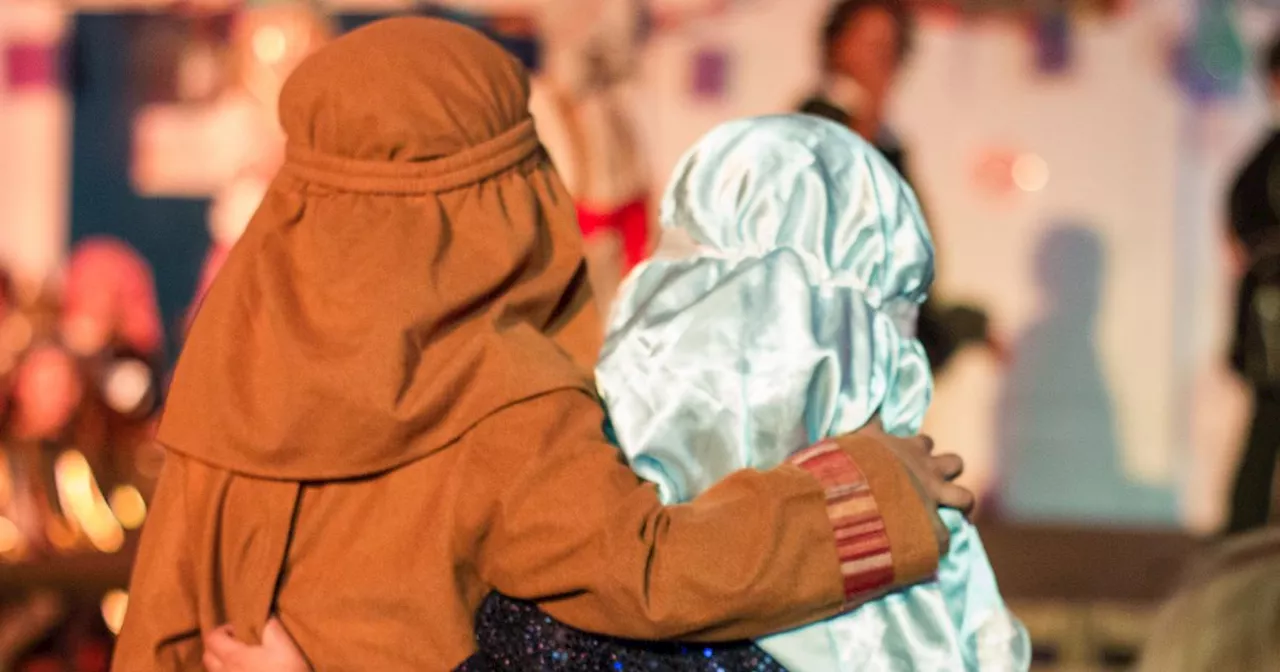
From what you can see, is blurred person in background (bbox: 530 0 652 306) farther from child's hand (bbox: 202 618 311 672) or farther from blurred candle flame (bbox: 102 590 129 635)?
child's hand (bbox: 202 618 311 672)

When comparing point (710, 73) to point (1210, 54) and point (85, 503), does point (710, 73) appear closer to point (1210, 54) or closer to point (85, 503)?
point (1210, 54)

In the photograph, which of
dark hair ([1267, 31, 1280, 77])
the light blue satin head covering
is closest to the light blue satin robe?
the light blue satin head covering

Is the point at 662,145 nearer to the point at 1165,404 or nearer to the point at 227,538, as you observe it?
the point at 1165,404

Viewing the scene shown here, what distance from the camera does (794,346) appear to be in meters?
1.27

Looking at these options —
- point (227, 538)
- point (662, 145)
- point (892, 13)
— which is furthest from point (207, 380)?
point (662, 145)

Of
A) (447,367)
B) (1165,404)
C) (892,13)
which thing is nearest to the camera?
(447,367)

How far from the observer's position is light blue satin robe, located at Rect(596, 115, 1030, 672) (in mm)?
1271

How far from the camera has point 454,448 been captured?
1235mm

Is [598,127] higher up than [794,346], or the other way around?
[794,346]

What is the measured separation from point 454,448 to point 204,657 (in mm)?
326

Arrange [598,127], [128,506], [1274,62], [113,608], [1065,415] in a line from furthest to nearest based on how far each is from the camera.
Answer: [1065,415] → [1274,62] → [128,506] → [598,127] → [113,608]

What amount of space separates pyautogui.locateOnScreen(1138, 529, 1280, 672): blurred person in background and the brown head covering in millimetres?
525

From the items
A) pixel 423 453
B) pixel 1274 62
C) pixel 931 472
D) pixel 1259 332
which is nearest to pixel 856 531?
pixel 931 472

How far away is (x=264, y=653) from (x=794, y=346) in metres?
0.53
